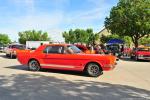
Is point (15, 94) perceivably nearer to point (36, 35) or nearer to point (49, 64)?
point (49, 64)

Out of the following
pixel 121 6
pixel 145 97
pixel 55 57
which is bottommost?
pixel 145 97

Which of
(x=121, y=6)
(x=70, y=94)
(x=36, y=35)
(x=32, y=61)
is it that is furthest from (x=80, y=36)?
(x=70, y=94)

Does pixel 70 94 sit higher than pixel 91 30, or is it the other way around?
pixel 91 30

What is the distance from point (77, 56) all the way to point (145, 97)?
5887 mm

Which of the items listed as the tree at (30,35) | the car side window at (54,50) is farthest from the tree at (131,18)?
the tree at (30,35)

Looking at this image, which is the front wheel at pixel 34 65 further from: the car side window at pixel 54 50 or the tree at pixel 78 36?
the tree at pixel 78 36

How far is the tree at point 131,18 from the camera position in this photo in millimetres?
36156

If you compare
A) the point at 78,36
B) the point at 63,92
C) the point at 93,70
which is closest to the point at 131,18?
the point at 93,70

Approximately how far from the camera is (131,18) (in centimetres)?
3681

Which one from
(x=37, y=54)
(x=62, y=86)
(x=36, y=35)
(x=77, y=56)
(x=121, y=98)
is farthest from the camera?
(x=36, y=35)

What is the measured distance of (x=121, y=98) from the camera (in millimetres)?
8367

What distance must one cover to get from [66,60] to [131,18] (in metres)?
24.1

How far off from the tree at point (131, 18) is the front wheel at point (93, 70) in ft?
75.9

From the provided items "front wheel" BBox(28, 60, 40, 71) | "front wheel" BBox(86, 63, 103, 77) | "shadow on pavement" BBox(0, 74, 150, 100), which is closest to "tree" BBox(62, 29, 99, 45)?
"front wheel" BBox(28, 60, 40, 71)
